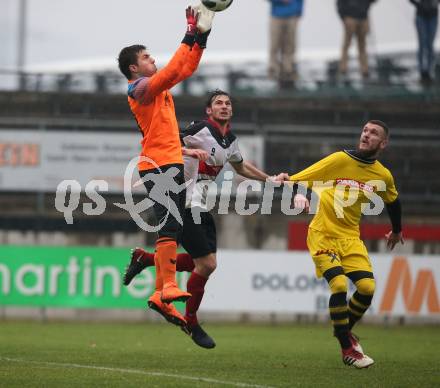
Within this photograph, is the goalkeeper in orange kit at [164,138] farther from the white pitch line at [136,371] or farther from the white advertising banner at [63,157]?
the white advertising banner at [63,157]

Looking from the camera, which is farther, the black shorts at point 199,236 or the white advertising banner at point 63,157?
the white advertising banner at point 63,157

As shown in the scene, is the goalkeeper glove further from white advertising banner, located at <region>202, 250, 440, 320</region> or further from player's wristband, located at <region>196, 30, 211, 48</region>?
white advertising banner, located at <region>202, 250, 440, 320</region>

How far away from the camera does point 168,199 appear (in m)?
10.2

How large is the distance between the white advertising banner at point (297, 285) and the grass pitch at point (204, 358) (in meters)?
1.45

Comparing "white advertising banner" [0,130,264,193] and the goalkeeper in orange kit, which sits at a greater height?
the goalkeeper in orange kit

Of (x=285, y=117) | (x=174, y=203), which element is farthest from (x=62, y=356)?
(x=285, y=117)

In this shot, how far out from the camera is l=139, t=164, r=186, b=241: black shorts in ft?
33.0

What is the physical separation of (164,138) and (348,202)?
2.41 metres

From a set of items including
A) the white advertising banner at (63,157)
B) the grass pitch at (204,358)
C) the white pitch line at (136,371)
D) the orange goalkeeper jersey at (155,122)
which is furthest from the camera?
the white advertising banner at (63,157)

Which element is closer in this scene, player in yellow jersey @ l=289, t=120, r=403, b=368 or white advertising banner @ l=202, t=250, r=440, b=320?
player in yellow jersey @ l=289, t=120, r=403, b=368

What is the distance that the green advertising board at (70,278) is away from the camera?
20047mm

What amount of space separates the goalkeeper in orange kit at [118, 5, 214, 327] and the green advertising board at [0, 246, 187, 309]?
9.82m

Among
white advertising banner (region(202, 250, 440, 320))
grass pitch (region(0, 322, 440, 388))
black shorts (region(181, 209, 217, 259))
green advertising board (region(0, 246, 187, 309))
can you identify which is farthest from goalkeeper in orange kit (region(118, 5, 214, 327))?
white advertising banner (region(202, 250, 440, 320))

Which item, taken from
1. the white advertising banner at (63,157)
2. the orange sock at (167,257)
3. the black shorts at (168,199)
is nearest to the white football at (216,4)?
the black shorts at (168,199)
